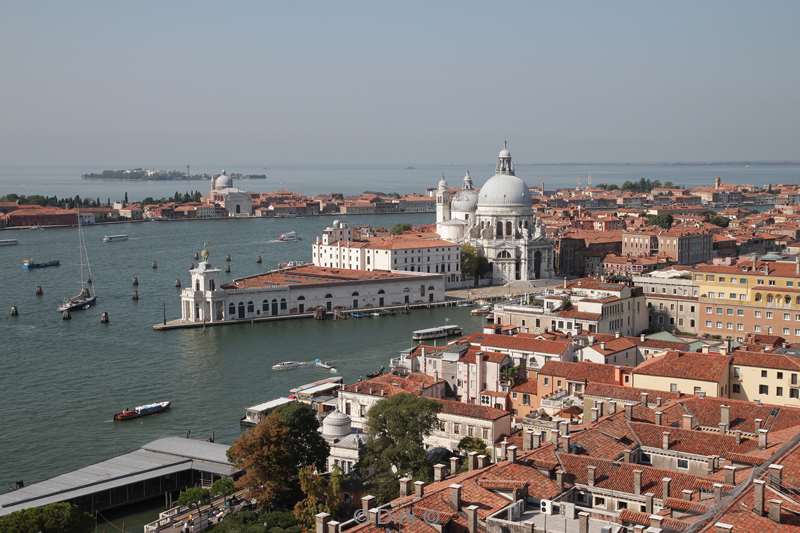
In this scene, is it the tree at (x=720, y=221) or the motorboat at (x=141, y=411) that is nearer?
the motorboat at (x=141, y=411)

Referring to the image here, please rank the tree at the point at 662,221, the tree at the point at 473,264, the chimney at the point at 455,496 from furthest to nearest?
1. the tree at the point at 662,221
2. the tree at the point at 473,264
3. the chimney at the point at 455,496

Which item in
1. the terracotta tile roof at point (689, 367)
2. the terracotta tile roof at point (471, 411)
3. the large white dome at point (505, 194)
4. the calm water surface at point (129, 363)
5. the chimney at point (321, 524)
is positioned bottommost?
the calm water surface at point (129, 363)

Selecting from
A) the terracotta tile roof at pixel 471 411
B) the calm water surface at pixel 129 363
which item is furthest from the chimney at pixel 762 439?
the calm water surface at pixel 129 363

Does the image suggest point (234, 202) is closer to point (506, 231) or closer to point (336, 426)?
point (506, 231)

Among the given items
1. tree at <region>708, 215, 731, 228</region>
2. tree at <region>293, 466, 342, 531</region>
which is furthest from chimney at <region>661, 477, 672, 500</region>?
tree at <region>708, 215, 731, 228</region>

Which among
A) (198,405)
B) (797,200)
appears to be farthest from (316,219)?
(198,405)

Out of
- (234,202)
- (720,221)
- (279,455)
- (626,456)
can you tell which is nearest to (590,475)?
(626,456)

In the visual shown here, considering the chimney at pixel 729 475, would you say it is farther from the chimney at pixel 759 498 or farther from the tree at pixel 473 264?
the tree at pixel 473 264
